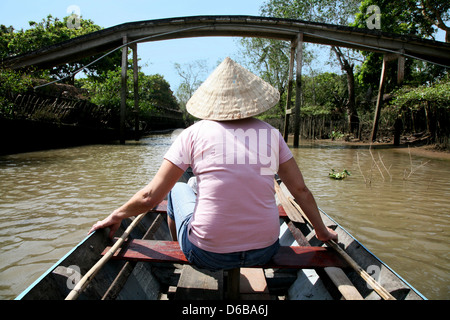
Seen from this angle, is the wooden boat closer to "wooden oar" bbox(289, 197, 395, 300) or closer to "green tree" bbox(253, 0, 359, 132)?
"wooden oar" bbox(289, 197, 395, 300)

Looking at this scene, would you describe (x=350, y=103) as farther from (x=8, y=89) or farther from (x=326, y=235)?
(x=326, y=235)

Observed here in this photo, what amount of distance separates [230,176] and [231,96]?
0.44m

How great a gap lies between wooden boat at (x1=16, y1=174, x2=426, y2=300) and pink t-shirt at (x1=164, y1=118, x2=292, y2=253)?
30 cm

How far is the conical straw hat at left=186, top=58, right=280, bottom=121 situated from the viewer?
58.6 inches

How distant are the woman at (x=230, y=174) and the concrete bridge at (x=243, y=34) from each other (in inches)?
397

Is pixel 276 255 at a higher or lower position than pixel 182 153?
lower

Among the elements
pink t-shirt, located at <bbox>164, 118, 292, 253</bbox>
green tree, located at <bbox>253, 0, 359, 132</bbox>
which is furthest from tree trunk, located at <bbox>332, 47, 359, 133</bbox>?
pink t-shirt, located at <bbox>164, 118, 292, 253</bbox>

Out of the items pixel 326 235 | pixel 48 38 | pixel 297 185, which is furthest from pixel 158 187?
pixel 48 38

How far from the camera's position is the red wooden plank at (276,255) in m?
1.69

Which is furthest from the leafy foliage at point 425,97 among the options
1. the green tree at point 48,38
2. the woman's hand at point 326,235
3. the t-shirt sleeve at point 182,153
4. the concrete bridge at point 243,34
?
the green tree at point 48,38

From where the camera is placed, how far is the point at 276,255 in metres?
1.75

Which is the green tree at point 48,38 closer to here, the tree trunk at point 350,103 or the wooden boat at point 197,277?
the tree trunk at point 350,103

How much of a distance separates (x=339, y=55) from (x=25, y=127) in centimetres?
1625

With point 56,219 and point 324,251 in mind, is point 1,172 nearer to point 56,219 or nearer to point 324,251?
point 56,219
